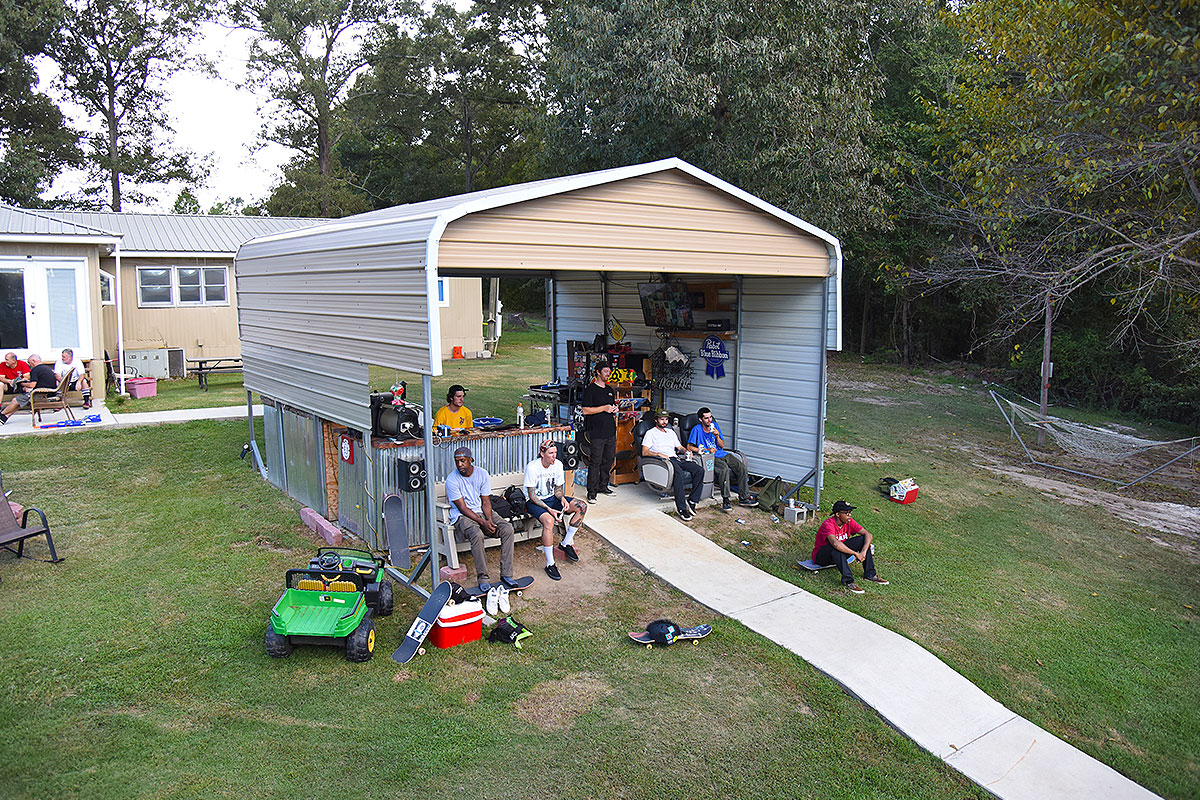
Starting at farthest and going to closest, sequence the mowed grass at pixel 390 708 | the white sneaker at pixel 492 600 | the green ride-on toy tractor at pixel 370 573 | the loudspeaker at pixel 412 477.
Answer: the loudspeaker at pixel 412 477, the white sneaker at pixel 492 600, the green ride-on toy tractor at pixel 370 573, the mowed grass at pixel 390 708

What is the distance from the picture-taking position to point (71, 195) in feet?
105

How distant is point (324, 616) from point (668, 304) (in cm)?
698

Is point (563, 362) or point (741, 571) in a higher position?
point (563, 362)

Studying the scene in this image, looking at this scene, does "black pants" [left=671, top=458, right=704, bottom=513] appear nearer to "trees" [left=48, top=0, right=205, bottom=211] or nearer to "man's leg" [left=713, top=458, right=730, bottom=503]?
"man's leg" [left=713, top=458, right=730, bottom=503]

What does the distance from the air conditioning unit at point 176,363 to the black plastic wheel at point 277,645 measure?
51.8ft

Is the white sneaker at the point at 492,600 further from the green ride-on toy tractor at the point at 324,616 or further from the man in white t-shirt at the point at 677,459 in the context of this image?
the man in white t-shirt at the point at 677,459

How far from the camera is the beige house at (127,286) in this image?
1455cm

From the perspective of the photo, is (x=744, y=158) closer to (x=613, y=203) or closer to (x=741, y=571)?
(x=613, y=203)

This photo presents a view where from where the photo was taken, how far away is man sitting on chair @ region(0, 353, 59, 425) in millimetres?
13201

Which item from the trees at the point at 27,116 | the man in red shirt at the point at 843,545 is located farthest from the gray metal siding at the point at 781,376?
the trees at the point at 27,116

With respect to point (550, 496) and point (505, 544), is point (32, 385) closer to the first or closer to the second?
point (550, 496)

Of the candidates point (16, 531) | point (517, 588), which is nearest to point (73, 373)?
point (16, 531)

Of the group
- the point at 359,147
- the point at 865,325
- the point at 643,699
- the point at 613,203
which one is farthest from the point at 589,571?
the point at 359,147

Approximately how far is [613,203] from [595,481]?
3556 millimetres
